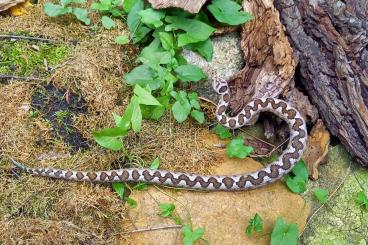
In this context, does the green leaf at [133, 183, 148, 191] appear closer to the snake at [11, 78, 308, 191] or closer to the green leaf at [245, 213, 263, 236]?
the snake at [11, 78, 308, 191]

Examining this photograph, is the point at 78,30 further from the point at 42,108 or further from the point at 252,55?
the point at 252,55

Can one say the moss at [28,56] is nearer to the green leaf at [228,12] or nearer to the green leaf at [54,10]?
the green leaf at [54,10]

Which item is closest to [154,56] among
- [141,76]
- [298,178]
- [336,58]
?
[141,76]

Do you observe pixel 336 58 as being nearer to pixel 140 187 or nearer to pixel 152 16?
pixel 152 16

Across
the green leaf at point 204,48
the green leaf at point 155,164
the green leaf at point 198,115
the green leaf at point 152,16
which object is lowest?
the green leaf at point 155,164

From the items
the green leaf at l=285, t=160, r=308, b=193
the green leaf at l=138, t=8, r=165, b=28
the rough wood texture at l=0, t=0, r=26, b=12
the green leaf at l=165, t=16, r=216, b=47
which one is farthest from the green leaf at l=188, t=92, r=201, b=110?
the rough wood texture at l=0, t=0, r=26, b=12

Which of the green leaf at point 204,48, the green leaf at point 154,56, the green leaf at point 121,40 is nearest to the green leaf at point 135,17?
the green leaf at point 121,40

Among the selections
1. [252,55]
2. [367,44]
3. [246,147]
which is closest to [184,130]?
[246,147]
